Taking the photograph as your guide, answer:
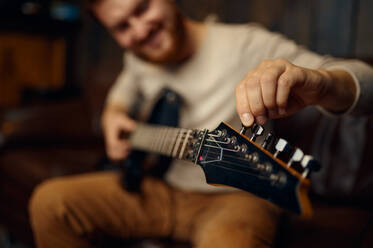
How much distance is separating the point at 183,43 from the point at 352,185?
71 cm

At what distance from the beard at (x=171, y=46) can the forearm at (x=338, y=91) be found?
1.83 ft

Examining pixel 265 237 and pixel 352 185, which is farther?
pixel 352 185

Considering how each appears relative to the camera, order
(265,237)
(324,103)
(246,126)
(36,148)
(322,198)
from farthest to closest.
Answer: (36,148), (322,198), (265,237), (324,103), (246,126)

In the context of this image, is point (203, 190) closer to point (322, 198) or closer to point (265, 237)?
point (265, 237)

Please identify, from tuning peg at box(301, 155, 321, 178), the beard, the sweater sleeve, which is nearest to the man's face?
the beard

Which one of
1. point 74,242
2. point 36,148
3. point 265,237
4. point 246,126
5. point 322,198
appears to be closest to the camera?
point 246,126

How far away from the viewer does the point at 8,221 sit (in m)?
1.42

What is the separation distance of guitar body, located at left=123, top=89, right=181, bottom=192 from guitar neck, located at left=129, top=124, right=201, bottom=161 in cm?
4

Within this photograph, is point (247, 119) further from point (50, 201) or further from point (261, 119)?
point (50, 201)

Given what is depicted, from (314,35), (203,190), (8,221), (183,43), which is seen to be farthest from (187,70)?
(8,221)

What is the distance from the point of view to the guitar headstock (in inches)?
15.7

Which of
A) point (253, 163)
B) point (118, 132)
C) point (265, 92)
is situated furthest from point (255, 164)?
point (118, 132)

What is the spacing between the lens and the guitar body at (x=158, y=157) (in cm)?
104

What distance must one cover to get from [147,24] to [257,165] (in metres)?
0.71
